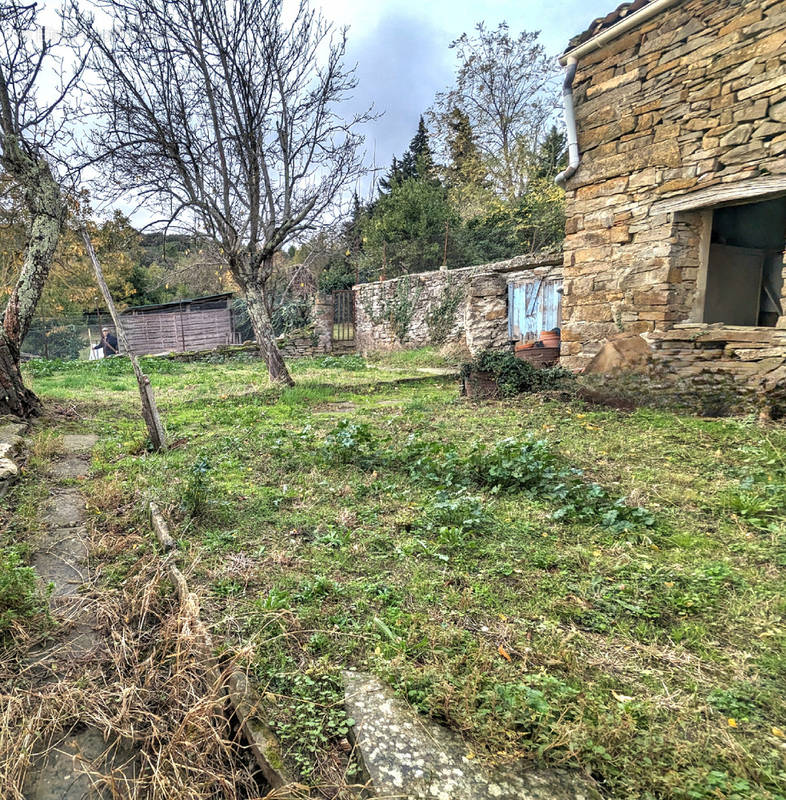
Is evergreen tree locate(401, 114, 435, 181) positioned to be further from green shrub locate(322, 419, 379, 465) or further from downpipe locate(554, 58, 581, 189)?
green shrub locate(322, 419, 379, 465)

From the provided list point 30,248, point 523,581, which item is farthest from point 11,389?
point 523,581

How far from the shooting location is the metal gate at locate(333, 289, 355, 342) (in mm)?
15977

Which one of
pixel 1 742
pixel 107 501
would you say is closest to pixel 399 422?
pixel 107 501

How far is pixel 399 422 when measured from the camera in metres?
5.58

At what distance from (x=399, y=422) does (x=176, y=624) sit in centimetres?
387

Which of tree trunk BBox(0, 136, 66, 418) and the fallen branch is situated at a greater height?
tree trunk BBox(0, 136, 66, 418)

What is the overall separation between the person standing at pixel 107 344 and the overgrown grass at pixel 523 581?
1523cm

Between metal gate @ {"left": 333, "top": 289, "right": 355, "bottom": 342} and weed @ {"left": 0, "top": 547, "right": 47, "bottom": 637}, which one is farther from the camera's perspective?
metal gate @ {"left": 333, "top": 289, "right": 355, "bottom": 342}

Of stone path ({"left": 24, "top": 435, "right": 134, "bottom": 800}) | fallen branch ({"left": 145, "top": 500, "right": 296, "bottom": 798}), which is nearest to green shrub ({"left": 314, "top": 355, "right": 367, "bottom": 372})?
stone path ({"left": 24, "top": 435, "right": 134, "bottom": 800})

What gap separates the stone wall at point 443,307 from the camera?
33.3 feet

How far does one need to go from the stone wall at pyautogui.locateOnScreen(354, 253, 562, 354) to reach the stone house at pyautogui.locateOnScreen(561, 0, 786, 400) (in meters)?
2.92

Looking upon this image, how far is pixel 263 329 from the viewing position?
350 inches

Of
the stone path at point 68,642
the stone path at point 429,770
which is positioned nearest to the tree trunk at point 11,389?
the stone path at point 68,642

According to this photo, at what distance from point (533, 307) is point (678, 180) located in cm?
438
